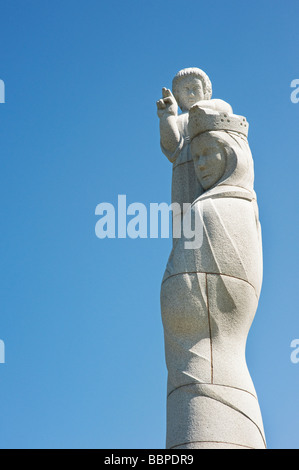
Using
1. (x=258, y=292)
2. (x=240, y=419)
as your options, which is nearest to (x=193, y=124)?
(x=258, y=292)

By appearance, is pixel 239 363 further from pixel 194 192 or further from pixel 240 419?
pixel 194 192

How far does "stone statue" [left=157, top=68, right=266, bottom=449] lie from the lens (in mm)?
8898

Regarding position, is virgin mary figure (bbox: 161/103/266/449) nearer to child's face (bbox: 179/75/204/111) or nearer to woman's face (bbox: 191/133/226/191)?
woman's face (bbox: 191/133/226/191)

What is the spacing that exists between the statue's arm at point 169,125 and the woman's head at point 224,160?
1.03m

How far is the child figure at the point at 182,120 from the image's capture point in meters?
11.0

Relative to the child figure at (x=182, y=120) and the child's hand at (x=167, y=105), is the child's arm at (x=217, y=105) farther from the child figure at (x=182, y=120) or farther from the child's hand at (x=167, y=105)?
the child's hand at (x=167, y=105)

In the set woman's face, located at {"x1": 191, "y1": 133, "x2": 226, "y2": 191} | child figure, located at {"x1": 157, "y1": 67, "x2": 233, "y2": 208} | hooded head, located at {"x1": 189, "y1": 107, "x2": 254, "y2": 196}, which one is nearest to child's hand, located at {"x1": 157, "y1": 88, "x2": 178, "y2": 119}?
child figure, located at {"x1": 157, "y1": 67, "x2": 233, "y2": 208}


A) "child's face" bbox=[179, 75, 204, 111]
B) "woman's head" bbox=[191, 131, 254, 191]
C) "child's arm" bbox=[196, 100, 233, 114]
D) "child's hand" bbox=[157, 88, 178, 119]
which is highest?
"child's face" bbox=[179, 75, 204, 111]

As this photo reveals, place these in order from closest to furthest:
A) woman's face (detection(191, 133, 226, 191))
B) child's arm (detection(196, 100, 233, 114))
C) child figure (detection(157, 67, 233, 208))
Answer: woman's face (detection(191, 133, 226, 191)) → child's arm (detection(196, 100, 233, 114)) → child figure (detection(157, 67, 233, 208))

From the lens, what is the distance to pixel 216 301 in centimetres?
948

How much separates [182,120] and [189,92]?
618 mm

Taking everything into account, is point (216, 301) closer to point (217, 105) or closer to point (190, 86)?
point (217, 105)

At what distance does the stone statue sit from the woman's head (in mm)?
13

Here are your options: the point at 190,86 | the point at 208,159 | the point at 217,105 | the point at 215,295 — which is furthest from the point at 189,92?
the point at 215,295
